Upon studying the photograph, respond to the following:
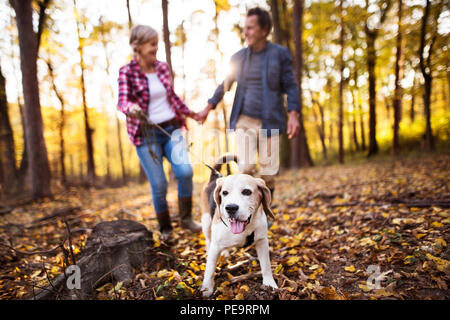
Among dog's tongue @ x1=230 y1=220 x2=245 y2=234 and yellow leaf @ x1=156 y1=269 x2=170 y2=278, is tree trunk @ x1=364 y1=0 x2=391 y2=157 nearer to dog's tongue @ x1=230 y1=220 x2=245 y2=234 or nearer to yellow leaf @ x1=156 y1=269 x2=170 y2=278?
dog's tongue @ x1=230 y1=220 x2=245 y2=234

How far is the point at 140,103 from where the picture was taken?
2.88 m

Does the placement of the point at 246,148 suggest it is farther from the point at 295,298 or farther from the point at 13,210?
the point at 13,210

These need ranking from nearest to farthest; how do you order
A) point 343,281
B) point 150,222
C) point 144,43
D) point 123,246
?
point 343,281
point 123,246
point 144,43
point 150,222

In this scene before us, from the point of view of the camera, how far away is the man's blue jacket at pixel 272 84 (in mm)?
2977

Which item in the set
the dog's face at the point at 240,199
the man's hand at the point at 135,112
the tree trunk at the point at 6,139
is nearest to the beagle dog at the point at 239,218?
the dog's face at the point at 240,199

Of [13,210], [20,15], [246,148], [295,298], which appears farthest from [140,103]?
[20,15]

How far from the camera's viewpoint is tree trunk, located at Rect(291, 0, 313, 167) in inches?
333

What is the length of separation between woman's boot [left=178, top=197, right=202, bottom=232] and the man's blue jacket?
1.30 m


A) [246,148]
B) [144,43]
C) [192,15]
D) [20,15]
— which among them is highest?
[192,15]

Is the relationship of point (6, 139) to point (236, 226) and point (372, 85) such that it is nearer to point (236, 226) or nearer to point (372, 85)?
point (236, 226)

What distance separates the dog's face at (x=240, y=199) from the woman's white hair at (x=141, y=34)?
2021mm

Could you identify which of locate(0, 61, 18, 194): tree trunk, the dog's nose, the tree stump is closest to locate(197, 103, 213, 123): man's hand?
the tree stump

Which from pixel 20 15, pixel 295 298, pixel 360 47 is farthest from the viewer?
pixel 360 47
